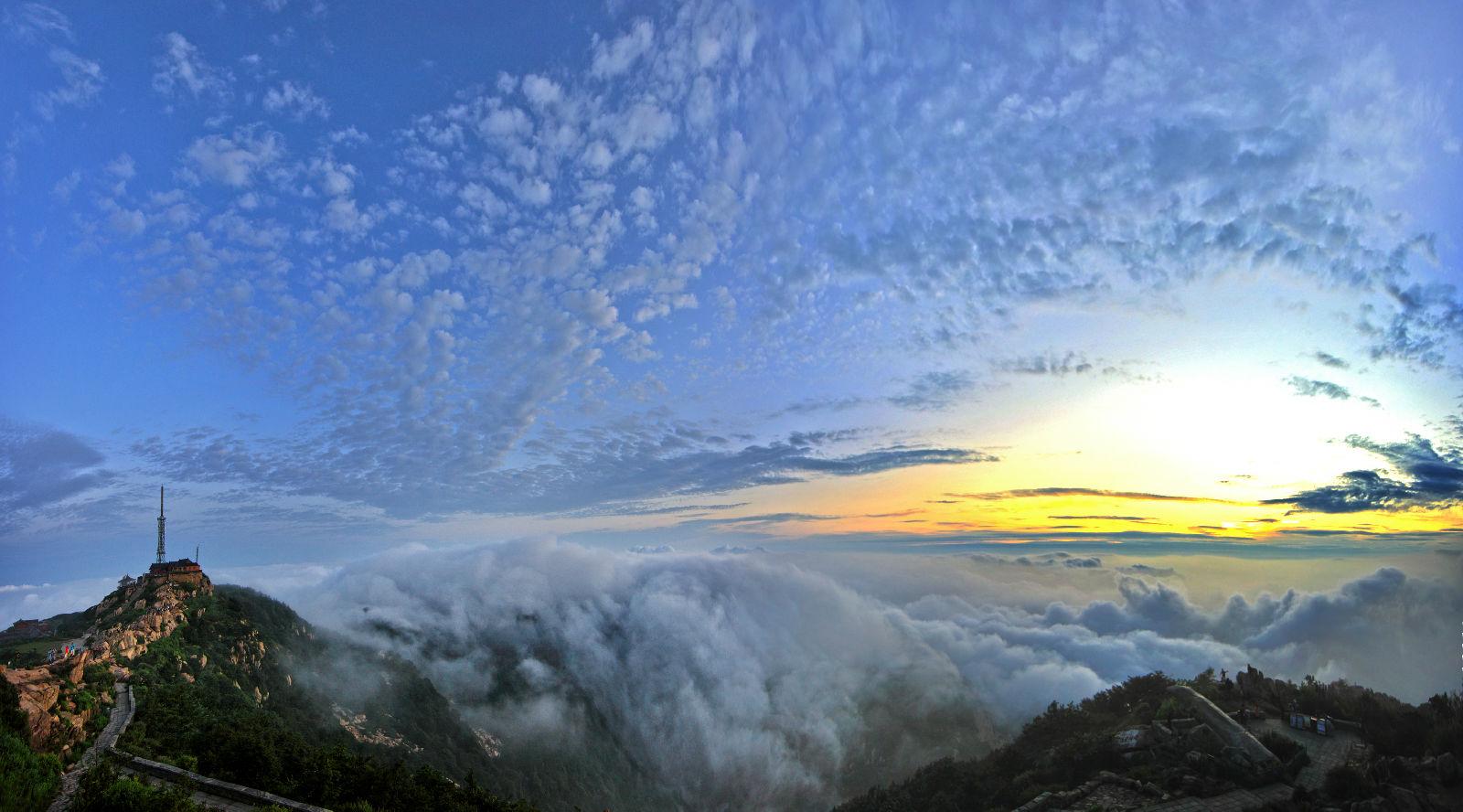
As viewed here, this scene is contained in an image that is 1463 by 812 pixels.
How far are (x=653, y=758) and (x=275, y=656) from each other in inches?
4995

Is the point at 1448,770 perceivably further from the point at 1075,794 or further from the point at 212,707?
the point at 212,707

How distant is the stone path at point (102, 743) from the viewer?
25109 millimetres

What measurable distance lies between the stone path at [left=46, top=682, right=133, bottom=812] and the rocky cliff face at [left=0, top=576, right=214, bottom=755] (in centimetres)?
93

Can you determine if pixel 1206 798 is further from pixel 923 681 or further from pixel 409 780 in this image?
pixel 923 681

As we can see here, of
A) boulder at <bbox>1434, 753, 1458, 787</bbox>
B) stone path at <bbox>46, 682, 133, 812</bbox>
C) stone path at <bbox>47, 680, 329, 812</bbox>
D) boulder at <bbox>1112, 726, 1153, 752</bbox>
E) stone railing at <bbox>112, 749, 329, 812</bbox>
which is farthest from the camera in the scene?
boulder at <bbox>1112, 726, 1153, 752</bbox>

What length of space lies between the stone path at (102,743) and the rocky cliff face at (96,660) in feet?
3.04

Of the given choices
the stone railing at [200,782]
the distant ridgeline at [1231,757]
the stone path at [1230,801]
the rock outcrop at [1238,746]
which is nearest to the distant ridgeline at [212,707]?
the stone railing at [200,782]

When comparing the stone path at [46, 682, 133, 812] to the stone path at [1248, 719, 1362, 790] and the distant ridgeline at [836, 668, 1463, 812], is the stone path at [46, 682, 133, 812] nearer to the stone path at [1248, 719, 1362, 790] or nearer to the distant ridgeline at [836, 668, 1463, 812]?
the distant ridgeline at [836, 668, 1463, 812]

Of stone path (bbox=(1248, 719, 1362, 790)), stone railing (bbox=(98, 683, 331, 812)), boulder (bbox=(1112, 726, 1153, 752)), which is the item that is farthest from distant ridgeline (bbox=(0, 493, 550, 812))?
stone path (bbox=(1248, 719, 1362, 790))

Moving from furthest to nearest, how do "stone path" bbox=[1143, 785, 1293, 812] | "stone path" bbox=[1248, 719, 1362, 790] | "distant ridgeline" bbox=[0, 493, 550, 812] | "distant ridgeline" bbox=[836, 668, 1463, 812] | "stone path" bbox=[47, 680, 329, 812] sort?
"stone path" bbox=[1248, 719, 1362, 790] < "stone path" bbox=[1143, 785, 1293, 812] < "distant ridgeline" bbox=[836, 668, 1463, 812] < "distant ridgeline" bbox=[0, 493, 550, 812] < "stone path" bbox=[47, 680, 329, 812]

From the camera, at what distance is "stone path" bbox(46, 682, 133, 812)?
25.1 m

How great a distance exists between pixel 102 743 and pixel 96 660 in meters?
17.3

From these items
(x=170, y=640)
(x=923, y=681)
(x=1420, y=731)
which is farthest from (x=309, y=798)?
(x=923, y=681)

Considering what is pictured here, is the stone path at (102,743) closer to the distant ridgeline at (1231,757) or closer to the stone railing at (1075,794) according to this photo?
the stone railing at (1075,794)
